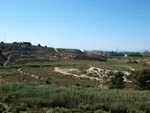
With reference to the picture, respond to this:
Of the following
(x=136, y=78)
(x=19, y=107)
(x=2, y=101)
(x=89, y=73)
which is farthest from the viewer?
(x=89, y=73)

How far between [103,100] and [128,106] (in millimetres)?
1494

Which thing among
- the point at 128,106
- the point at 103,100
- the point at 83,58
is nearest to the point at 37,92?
the point at 103,100

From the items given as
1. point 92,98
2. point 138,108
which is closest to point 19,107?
point 92,98

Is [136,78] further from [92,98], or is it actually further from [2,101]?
[2,101]

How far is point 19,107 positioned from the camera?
7.73 m

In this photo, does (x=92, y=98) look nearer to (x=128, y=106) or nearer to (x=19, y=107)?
(x=128, y=106)

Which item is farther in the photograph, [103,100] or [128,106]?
[103,100]

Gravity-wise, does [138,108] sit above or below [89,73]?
above

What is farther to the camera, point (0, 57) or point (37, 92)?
point (0, 57)

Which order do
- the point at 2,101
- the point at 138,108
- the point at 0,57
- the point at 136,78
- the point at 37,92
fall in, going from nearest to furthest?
the point at 138,108 < the point at 2,101 < the point at 37,92 < the point at 136,78 < the point at 0,57

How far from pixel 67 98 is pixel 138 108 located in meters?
4.14

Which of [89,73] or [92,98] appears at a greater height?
[92,98]

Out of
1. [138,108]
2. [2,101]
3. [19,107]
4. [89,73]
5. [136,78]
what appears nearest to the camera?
[19,107]

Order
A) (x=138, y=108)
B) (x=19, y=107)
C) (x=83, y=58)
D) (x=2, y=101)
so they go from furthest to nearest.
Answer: (x=83, y=58) < (x=2, y=101) < (x=138, y=108) < (x=19, y=107)
